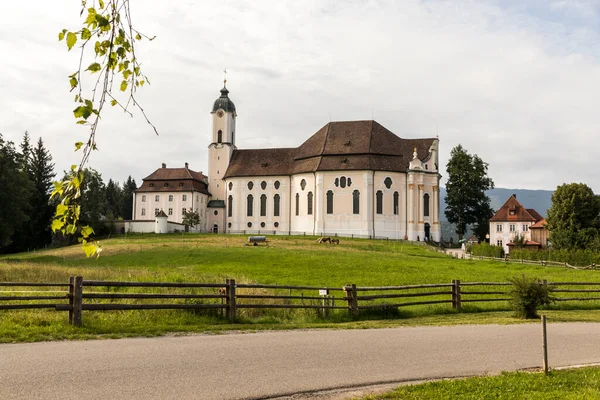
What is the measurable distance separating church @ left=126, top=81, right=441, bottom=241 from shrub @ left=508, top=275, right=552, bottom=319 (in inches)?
2207

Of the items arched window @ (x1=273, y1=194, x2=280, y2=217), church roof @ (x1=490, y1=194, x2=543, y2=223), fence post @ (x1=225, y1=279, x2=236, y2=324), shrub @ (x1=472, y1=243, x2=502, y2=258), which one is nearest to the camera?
fence post @ (x1=225, y1=279, x2=236, y2=324)

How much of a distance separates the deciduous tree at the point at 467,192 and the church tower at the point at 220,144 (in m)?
34.1

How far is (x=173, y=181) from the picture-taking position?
89.1 m

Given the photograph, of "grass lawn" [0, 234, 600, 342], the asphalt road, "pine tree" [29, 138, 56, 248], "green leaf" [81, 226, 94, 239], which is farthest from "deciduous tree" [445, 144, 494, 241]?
"green leaf" [81, 226, 94, 239]

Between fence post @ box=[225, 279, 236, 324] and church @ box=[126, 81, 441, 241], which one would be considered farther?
church @ box=[126, 81, 441, 241]

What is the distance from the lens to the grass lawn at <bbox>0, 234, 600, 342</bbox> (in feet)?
46.0

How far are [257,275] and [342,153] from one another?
153 ft

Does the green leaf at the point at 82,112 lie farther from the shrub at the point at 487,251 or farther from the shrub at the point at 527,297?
the shrub at the point at 487,251

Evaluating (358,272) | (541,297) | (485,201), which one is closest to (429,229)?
(485,201)

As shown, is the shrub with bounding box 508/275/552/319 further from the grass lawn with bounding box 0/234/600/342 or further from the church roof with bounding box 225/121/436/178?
the church roof with bounding box 225/121/436/178

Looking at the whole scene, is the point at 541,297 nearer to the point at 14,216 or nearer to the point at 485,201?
the point at 14,216

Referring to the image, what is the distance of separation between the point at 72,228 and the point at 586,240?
67.4m

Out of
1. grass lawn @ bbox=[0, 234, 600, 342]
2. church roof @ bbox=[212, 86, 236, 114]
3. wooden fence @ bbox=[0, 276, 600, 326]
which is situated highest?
church roof @ bbox=[212, 86, 236, 114]

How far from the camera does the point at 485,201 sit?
88062 millimetres
